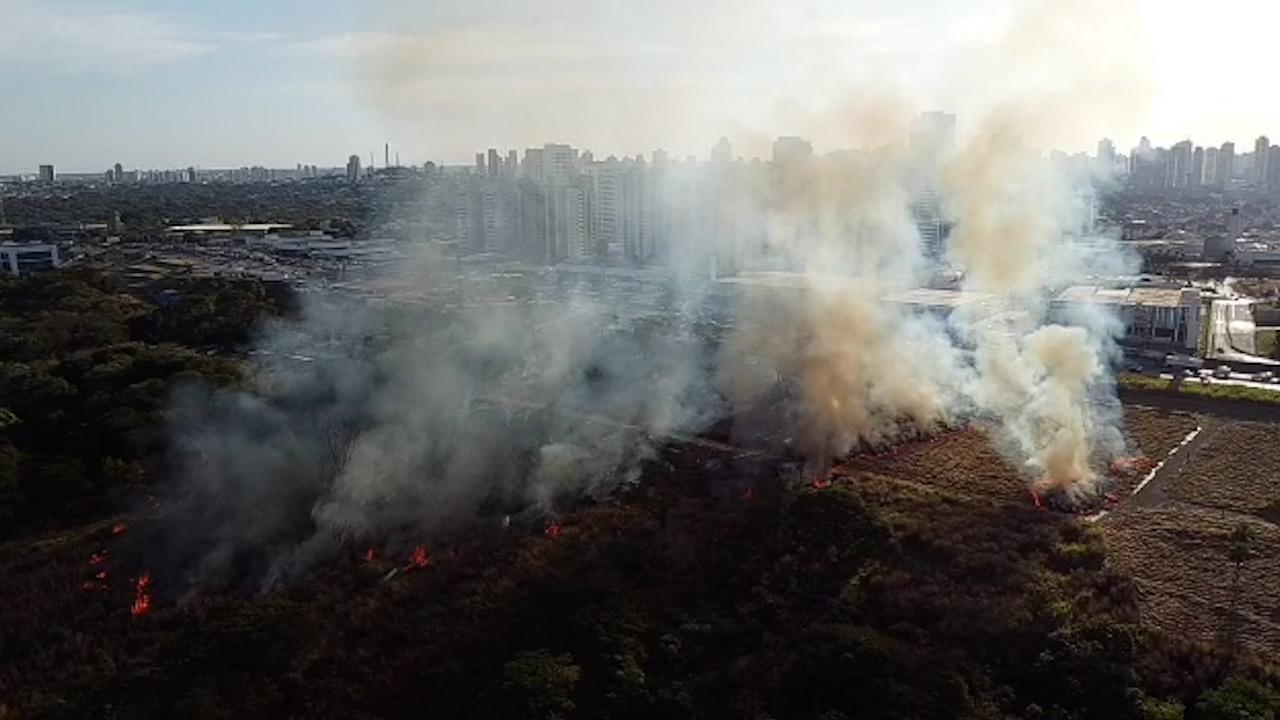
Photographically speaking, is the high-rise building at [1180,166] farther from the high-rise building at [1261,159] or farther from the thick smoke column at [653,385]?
the thick smoke column at [653,385]

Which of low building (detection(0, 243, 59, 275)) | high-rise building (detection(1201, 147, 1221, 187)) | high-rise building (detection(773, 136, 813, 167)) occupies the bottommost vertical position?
low building (detection(0, 243, 59, 275))

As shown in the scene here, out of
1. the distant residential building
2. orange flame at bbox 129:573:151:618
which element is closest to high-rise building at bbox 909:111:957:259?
the distant residential building

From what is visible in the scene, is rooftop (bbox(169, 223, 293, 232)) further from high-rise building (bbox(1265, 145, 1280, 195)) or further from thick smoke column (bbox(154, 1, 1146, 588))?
high-rise building (bbox(1265, 145, 1280, 195))

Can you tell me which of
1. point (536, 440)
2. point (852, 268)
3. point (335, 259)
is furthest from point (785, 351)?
point (335, 259)

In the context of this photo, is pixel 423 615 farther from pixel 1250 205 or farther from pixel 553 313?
pixel 1250 205

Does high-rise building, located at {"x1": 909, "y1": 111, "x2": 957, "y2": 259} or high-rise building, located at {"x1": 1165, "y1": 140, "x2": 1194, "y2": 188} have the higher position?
high-rise building, located at {"x1": 1165, "y1": 140, "x2": 1194, "y2": 188}
